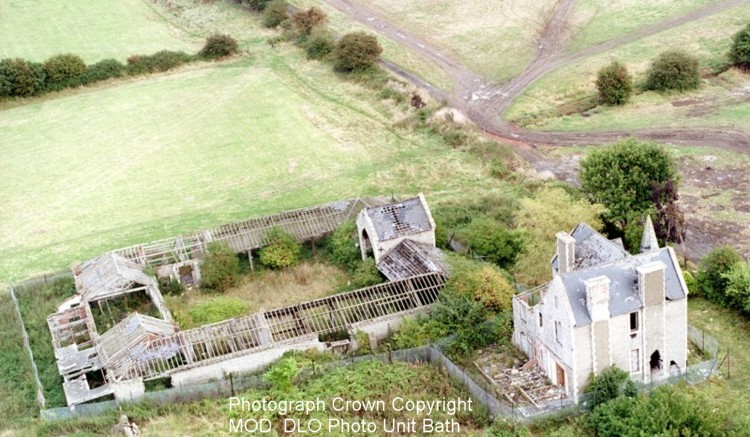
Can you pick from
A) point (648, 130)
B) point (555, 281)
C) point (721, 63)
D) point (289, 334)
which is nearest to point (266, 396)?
point (289, 334)

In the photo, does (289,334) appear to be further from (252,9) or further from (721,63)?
(252,9)

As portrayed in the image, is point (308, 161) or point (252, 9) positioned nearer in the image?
point (308, 161)

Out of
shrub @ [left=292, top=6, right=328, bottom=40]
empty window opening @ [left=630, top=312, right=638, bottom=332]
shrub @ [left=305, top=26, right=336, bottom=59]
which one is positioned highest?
shrub @ [left=292, top=6, right=328, bottom=40]

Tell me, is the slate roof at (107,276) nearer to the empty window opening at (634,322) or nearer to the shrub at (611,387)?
the shrub at (611,387)

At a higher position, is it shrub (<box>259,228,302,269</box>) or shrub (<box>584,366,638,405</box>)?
shrub (<box>259,228,302,269</box>)

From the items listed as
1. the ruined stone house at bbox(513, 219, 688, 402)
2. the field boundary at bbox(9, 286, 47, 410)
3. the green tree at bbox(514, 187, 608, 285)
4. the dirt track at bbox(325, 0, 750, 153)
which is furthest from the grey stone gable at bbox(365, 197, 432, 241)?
the dirt track at bbox(325, 0, 750, 153)

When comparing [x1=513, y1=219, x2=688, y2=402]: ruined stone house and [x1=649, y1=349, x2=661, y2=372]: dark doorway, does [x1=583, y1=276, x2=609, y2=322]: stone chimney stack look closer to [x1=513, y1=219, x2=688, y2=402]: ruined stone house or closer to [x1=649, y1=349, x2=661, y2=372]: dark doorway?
[x1=513, y1=219, x2=688, y2=402]: ruined stone house

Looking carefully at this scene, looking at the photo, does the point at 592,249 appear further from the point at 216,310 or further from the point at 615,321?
the point at 216,310
